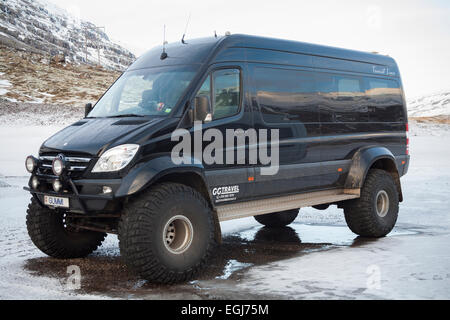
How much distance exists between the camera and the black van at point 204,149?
241 inches

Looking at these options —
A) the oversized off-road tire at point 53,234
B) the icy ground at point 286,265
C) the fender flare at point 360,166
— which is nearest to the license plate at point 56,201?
the oversized off-road tire at point 53,234

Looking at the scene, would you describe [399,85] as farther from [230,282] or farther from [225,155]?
[230,282]

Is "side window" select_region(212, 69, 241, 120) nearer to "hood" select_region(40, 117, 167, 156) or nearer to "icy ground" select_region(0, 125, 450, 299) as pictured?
"hood" select_region(40, 117, 167, 156)

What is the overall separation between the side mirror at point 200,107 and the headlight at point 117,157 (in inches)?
34.2

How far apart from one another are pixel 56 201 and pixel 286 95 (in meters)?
3.34

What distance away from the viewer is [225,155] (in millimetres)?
6973

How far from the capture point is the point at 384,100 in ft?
32.2

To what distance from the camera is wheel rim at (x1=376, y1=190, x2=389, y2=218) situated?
9.38 metres

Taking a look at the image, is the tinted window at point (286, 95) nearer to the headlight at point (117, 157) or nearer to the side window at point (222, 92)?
the side window at point (222, 92)

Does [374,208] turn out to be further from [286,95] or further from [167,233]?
[167,233]

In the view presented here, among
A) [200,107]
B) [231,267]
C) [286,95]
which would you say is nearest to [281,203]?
[231,267]

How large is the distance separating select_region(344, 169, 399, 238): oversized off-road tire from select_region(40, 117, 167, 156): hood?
3.99 m

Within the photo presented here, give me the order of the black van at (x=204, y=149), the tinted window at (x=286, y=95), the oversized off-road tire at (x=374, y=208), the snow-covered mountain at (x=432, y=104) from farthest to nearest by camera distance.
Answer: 1. the snow-covered mountain at (x=432, y=104)
2. the oversized off-road tire at (x=374, y=208)
3. the tinted window at (x=286, y=95)
4. the black van at (x=204, y=149)
